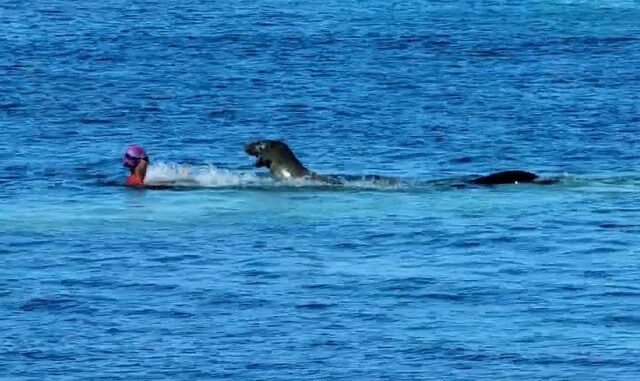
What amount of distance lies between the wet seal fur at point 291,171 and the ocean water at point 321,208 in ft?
0.50

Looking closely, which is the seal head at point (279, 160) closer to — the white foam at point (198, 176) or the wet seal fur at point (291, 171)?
the wet seal fur at point (291, 171)

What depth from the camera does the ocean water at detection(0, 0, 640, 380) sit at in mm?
17469

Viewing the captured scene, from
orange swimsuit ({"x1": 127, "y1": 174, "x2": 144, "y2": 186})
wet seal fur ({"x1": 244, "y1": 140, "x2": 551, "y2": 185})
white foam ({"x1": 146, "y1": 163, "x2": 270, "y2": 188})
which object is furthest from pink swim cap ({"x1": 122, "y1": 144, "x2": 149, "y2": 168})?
wet seal fur ({"x1": 244, "y1": 140, "x2": 551, "y2": 185})

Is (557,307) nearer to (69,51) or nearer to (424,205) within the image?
(424,205)

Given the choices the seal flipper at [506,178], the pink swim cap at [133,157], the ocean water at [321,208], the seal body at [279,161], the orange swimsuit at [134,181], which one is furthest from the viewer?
the seal body at [279,161]

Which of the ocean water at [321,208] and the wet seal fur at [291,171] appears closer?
the ocean water at [321,208]

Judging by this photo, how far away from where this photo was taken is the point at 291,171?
84.0 feet

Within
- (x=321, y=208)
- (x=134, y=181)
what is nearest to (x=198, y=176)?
(x=134, y=181)

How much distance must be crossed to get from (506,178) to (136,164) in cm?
423

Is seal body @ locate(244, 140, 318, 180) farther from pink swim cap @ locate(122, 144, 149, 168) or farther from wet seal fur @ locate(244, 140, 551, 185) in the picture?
pink swim cap @ locate(122, 144, 149, 168)

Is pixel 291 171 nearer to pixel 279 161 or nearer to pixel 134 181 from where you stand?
pixel 279 161

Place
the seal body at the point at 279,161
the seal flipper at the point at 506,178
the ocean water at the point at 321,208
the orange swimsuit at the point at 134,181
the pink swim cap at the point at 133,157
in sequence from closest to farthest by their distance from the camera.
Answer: the ocean water at the point at 321,208 → the seal flipper at the point at 506,178 → the pink swim cap at the point at 133,157 → the orange swimsuit at the point at 134,181 → the seal body at the point at 279,161

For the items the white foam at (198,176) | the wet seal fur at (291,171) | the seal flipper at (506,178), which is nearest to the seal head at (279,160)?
the wet seal fur at (291,171)

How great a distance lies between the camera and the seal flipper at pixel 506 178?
25062 mm
